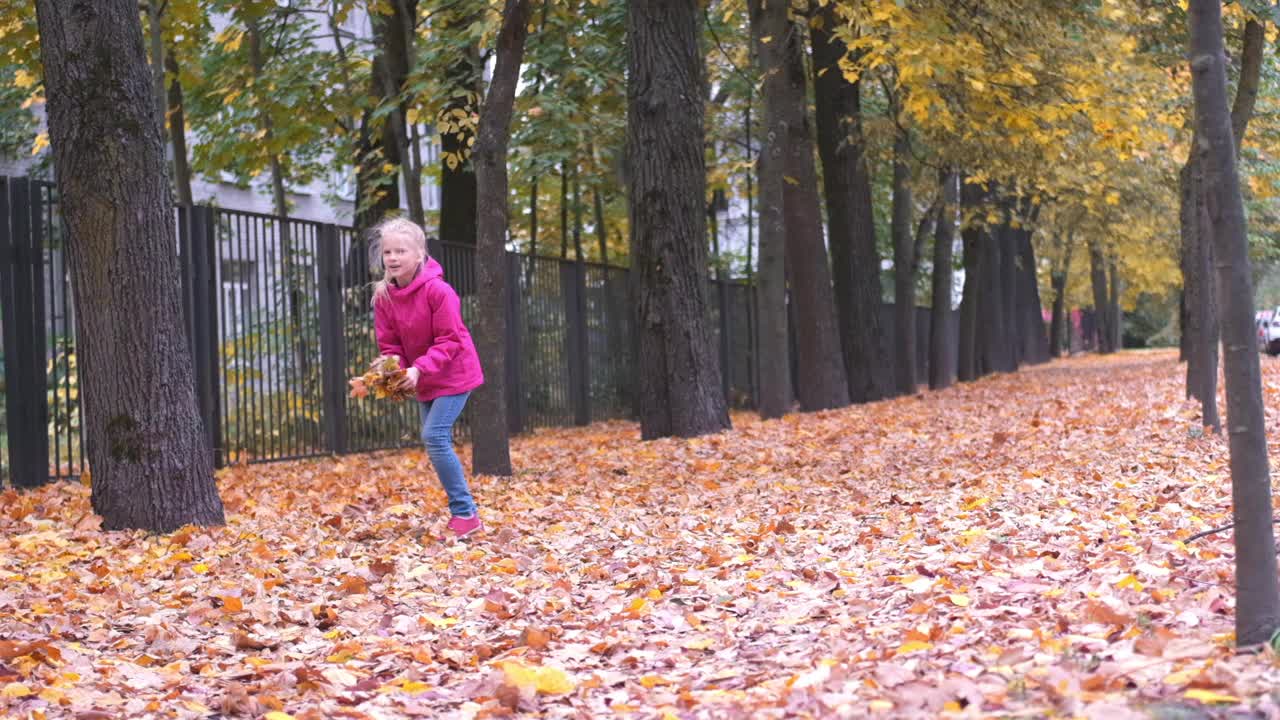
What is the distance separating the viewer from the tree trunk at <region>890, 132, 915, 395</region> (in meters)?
23.6

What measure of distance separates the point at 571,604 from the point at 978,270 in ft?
81.2

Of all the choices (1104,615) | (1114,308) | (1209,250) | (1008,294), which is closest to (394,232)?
(1104,615)

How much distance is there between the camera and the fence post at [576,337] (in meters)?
18.4

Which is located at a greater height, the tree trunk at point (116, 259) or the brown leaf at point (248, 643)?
the tree trunk at point (116, 259)

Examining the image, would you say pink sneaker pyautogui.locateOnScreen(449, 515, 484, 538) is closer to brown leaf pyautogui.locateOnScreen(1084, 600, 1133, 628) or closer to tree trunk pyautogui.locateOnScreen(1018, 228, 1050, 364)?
brown leaf pyautogui.locateOnScreen(1084, 600, 1133, 628)

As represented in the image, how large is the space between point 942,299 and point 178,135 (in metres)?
15.5

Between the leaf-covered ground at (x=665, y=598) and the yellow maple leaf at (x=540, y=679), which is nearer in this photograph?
the leaf-covered ground at (x=665, y=598)

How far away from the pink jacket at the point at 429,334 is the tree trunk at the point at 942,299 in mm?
19310

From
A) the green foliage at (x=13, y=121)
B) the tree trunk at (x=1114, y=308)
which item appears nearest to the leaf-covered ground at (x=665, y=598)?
the green foliage at (x=13, y=121)

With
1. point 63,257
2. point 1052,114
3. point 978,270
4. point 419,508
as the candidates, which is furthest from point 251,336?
point 978,270

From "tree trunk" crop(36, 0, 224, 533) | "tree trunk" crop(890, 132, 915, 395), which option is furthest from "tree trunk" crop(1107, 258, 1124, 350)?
"tree trunk" crop(36, 0, 224, 533)

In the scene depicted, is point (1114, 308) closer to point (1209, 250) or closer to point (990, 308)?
point (990, 308)

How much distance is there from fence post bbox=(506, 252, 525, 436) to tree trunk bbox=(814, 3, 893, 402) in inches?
223

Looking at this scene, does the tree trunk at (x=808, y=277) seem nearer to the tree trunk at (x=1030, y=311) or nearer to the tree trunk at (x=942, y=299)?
the tree trunk at (x=942, y=299)
